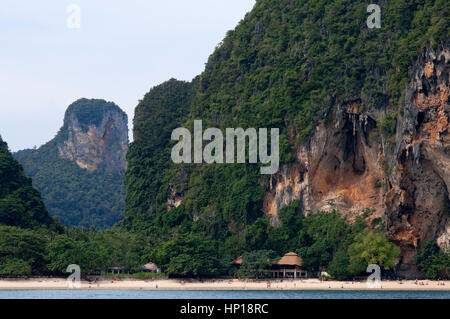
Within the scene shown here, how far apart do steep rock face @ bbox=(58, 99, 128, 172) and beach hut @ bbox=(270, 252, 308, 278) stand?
81866 mm

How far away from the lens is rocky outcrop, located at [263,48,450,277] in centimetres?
5369

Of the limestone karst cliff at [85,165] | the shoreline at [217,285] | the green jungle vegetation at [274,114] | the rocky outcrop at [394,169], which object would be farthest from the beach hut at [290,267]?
the limestone karst cliff at [85,165]

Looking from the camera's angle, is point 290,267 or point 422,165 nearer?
point 422,165

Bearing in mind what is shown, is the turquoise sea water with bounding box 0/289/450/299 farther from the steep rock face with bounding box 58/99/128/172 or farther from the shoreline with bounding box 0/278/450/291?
the steep rock face with bounding box 58/99/128/172

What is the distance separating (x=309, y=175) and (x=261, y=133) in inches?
270

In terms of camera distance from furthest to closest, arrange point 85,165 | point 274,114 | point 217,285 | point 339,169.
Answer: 1. point 85,165
2. point 274,114
3. point 339,169
4. point 217,285

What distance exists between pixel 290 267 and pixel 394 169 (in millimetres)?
11807

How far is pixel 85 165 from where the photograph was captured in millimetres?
139875

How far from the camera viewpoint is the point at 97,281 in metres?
60.9

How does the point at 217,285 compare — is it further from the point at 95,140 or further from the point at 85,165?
the point at 95,140

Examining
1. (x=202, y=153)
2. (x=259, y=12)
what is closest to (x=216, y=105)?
(x=202, y=153)

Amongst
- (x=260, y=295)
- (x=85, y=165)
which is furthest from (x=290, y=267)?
(x=85, y=165)

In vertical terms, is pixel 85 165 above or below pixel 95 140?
below
